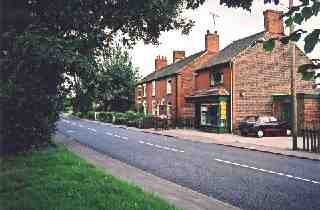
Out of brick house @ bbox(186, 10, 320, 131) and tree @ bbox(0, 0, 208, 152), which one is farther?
brick house @ bbox(186, 10, 320, 131)

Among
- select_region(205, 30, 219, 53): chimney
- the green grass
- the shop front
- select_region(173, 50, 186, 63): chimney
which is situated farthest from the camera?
select_region(173, 50, 186, 63): chimney

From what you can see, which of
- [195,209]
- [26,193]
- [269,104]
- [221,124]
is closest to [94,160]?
[26,193]

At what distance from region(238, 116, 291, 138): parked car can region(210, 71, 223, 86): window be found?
22.5 ft

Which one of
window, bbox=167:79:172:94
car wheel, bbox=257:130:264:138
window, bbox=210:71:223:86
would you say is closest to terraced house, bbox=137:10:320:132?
window, bbox=210:71:223:86

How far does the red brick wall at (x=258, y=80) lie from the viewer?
107 feet

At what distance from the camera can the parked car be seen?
27984 mm

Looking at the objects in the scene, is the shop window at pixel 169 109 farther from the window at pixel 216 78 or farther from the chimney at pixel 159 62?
the chimney at pixel 159 62

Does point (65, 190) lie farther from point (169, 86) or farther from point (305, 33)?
point (169, 86)

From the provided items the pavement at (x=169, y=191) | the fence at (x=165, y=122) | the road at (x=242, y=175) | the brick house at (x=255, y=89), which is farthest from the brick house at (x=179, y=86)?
the pavement at (x=169, y=191)

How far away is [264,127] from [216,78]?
9204 mm

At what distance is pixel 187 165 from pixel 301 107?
22.0 m

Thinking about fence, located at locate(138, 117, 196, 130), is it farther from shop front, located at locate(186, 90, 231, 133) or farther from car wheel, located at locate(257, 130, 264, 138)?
car wheel, located at locate(257, 130, 264, 138)

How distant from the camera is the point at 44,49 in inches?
429

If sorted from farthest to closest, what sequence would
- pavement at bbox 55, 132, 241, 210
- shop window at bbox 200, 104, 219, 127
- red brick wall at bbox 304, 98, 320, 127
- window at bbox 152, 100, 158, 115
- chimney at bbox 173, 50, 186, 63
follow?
chimney at bbox 173, 50, 186, 63, window at bbox 152, 100, 158, 115, shop window at bbox 200, 104, 219, 127, red brick wall at bbox 304, 98, 320, 127, pavement at bbox 55, 132, 241, 210
